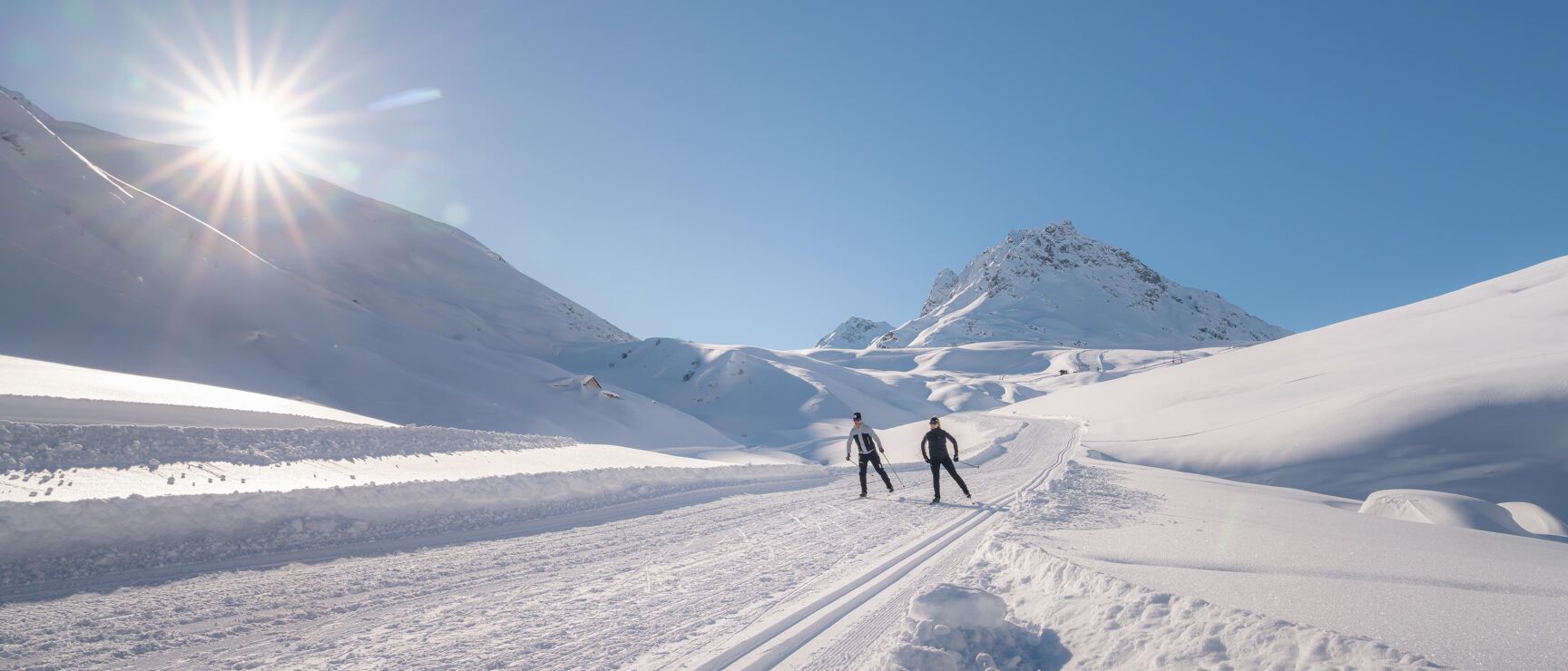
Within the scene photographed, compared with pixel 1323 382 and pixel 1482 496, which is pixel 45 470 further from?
pixel 1323 382

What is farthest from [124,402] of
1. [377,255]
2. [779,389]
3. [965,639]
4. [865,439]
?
[377,255]

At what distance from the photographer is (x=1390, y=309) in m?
39.9

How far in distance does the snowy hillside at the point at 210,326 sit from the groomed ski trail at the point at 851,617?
913 inches

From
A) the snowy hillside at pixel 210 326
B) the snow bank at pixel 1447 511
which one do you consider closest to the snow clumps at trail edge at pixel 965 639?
the snow bank at pixel 1447 511

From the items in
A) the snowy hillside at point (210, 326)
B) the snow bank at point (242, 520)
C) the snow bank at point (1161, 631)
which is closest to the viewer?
the snow bank at point (1161, 631)

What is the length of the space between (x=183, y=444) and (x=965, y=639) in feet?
39.4

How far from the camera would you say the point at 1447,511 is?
11508 mm

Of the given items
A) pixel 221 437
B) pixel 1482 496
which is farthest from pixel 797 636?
pixel 1482 496

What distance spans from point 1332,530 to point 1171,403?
2793 centimetres

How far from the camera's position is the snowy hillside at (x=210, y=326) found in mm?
20422

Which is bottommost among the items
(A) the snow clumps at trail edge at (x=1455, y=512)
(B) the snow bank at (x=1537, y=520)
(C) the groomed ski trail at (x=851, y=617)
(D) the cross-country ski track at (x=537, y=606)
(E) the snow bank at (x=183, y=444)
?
(B) the snow bank at (x=1537, y=520)

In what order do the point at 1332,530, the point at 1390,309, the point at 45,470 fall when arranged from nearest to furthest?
1. the point at 45,470
2. the point at 1332,530
3. the point at 1390,309

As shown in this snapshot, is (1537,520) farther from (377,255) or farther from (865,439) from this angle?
(377,255)

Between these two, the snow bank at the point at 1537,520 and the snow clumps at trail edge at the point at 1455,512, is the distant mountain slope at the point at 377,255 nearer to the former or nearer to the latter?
the snow clumps at trail edge at the point at 1455,512
